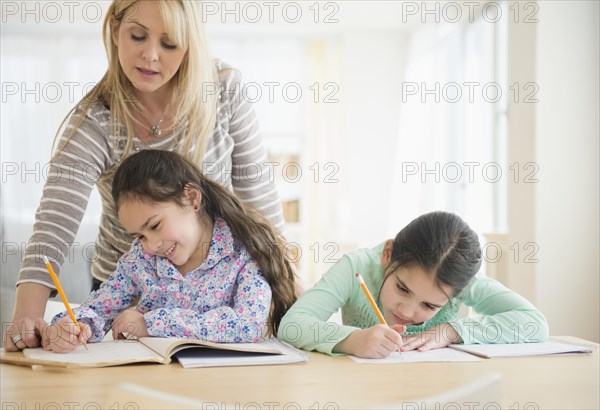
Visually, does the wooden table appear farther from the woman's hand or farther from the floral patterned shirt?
the floral patterned shirt

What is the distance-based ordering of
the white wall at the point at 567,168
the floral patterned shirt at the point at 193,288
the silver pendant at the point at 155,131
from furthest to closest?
the white wall at the point at 567,168 < the silver pendant at the point at 155,131 < the floral patterned shirt at the point at 193,288

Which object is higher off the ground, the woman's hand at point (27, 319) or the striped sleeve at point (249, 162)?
the striped sleeve at point (249, 162)

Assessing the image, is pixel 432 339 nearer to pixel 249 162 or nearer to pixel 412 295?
pixel 412 295

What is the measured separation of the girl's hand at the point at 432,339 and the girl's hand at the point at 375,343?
6 cm

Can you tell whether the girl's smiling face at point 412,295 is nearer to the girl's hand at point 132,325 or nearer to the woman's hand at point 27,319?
the girl's hand at point 132,325

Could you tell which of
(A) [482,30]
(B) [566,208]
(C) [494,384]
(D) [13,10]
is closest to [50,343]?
(C) [494,384]

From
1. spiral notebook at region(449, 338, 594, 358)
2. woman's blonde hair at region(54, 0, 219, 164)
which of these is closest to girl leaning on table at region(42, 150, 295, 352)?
woman's blonde hair at region(54, 0, 219, 164)

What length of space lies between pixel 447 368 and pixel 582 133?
7.84 ft

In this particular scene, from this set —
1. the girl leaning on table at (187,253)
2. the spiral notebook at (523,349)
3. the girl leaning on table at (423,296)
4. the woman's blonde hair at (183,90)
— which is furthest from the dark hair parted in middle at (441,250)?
the woman's blonde hair at (183,90)

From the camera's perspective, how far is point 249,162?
5.75 feet

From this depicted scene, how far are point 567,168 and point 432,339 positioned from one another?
7.17 ft

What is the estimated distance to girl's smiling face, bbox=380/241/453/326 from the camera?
1.38 m

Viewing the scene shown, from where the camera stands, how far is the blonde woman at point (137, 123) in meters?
1.51

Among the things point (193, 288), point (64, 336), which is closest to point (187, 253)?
point (193, 288)
